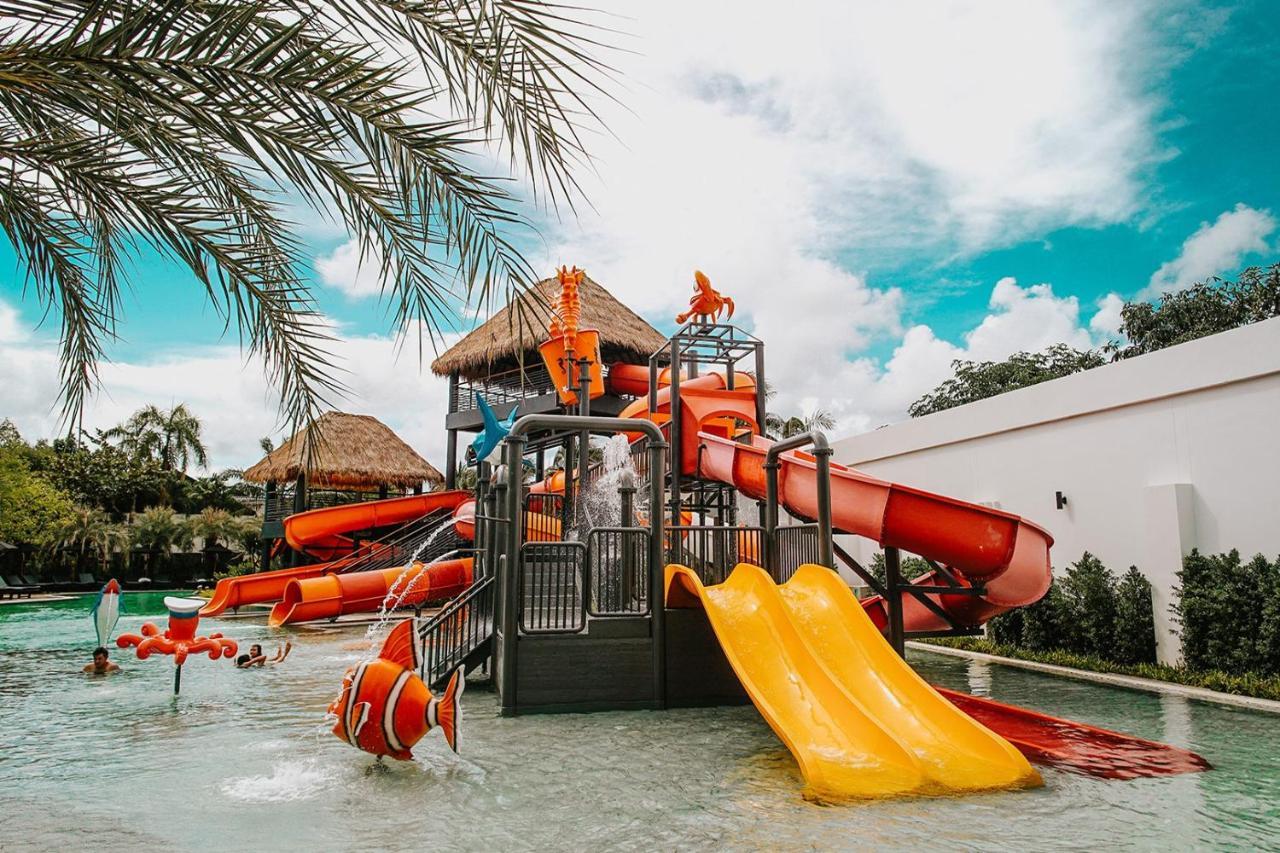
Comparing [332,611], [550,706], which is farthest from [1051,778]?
[332,611]

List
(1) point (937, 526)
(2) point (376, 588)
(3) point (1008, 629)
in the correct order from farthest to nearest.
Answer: (2) point (376, 588)
(3) point (1008, 629)
(1) point (937, 526)

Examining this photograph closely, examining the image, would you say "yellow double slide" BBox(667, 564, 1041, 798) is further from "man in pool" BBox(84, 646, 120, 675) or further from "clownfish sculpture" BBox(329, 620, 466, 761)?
"man in pool" BBox(84, 646, 120, 675)

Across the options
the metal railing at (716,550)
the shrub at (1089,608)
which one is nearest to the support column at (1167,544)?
the shrub at (1089,608)

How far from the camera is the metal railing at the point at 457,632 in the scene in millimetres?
8148

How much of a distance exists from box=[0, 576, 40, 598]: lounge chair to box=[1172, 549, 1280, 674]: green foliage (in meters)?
28.0

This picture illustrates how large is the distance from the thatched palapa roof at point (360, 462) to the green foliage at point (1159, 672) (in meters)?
19.2

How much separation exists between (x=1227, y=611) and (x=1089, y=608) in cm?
191

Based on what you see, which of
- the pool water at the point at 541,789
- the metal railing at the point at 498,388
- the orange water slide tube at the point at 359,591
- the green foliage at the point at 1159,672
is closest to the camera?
the pool water at the point at 541,789

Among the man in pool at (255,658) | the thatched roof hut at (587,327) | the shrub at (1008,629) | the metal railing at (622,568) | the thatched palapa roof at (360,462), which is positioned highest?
the thatched roof hut at (587,327)

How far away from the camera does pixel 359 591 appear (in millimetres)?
16359

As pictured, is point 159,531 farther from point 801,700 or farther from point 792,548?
point 801,700

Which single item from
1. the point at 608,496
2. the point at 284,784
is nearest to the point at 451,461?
the point at 608,496

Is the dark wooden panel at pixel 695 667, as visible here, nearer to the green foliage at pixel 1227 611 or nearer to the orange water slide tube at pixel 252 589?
the green foliage at pixel 1227 611

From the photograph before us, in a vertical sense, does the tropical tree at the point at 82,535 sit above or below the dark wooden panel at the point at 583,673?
above
